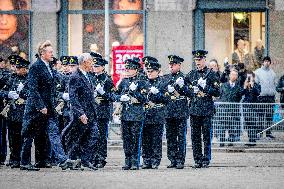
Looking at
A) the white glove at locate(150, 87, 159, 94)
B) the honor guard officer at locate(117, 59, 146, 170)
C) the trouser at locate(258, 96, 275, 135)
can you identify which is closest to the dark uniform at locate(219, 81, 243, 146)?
the trouser at locate(258, 96, 275, 135)

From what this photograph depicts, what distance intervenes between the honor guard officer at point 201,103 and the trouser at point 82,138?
2.12 metres

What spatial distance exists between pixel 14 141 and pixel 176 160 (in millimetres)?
2955

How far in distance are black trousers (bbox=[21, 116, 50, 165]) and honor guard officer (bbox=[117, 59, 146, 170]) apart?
142 cm

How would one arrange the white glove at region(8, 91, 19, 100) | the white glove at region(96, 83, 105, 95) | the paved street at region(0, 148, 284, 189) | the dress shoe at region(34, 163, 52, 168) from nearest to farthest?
1. the paved street at region(0, 148, 284, 189)
2. the dress shoe at region(34, 163, 52, 168)
3. the white glove at region(8, 91, 19, 100)
4. the white glove at region(96, 83, 105, 95)

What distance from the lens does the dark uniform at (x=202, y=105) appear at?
19.6m

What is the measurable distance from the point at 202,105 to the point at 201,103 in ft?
0.13

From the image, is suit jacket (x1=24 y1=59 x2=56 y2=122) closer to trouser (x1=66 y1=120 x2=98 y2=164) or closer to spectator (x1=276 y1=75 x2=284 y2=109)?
trouser (x1=66 y1=120 x2=98 y2=164)

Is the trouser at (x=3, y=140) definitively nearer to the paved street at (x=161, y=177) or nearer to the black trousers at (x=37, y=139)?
the paved street at (x=161, y=177)

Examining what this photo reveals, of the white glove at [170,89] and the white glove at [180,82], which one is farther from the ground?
the white glove at [180,82]

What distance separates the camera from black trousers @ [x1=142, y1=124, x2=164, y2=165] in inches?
763

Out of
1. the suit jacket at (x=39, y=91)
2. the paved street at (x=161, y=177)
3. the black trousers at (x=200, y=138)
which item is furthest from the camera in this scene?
the black trousers at (x=200, y=138)

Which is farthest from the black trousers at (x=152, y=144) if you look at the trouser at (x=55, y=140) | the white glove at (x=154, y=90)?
the trouser at (x=55, y=140)

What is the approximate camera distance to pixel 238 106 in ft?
73.9

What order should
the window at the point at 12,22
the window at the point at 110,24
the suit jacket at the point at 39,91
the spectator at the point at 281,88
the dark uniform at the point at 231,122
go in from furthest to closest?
the window at the point at 12,22 → the window at the point at 110,24 → the spectator at the point at 281,88 → the dark uniform at the point at 231,122 → the suit jacket at the point at 39,91
